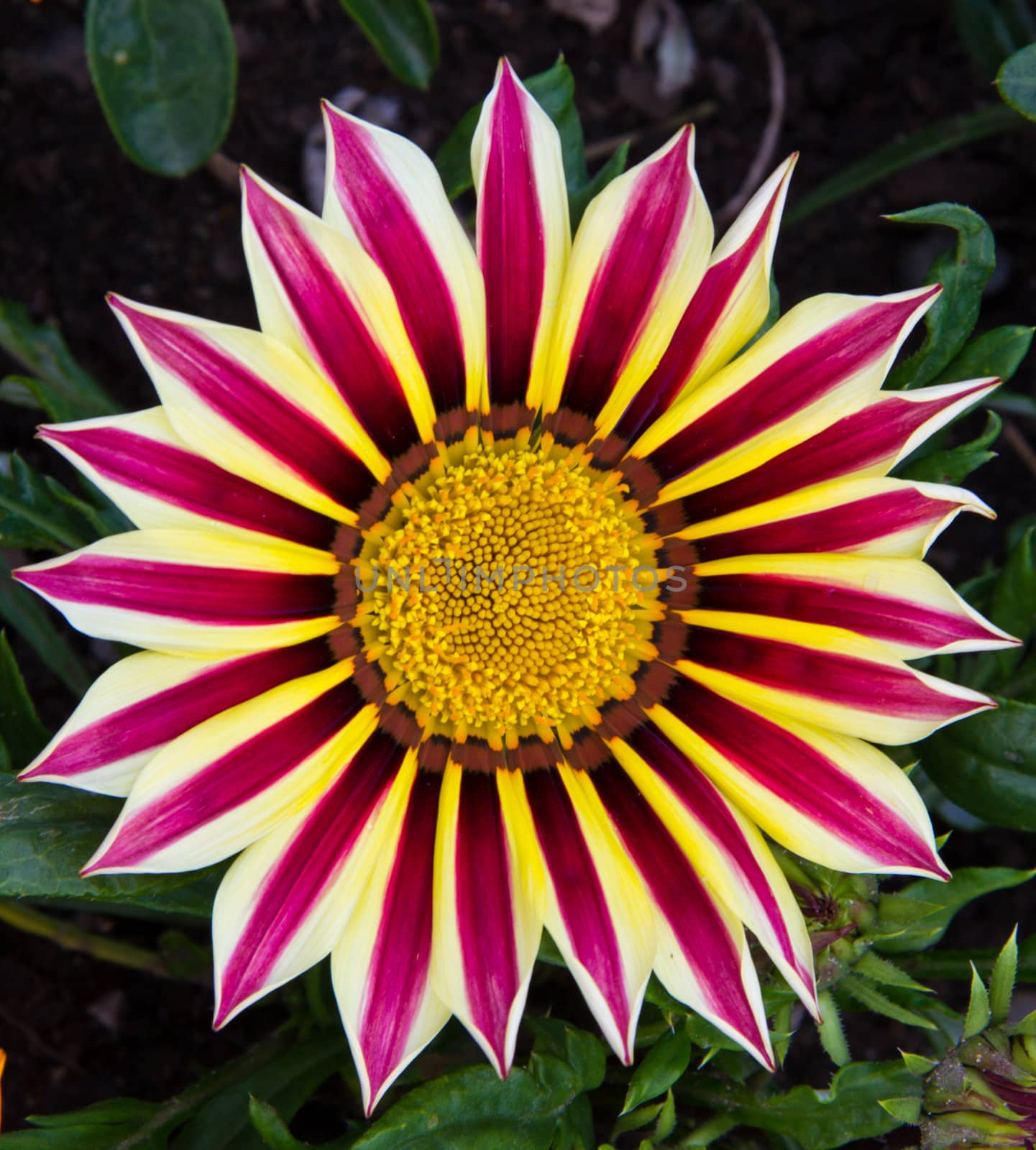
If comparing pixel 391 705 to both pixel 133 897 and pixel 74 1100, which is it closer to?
pixel 133 897

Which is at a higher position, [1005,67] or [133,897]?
[1005,67]

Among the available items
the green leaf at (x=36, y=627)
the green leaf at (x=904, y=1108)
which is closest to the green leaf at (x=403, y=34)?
the green leaf at (x=36, y=627)

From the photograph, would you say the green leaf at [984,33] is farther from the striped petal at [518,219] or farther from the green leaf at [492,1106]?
the green leaf at [492,1106]

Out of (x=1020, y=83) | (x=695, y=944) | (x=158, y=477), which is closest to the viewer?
(x=158, y=477)

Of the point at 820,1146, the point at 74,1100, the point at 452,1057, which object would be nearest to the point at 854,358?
the point at 820,1146

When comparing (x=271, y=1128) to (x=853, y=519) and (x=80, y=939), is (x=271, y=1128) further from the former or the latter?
(x=853, y=519)

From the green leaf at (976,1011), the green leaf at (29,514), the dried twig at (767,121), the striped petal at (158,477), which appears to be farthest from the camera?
the dried twig at (767,121)

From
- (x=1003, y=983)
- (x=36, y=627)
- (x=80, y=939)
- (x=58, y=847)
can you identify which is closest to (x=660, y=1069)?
(x=1003, y=983)
